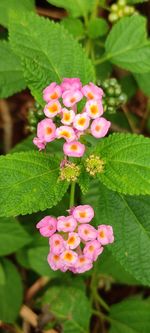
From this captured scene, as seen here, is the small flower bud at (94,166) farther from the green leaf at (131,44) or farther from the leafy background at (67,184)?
the green leaf at (131,44)

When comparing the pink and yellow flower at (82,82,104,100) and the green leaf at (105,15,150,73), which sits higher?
the green leaf at (105,15,150,73)

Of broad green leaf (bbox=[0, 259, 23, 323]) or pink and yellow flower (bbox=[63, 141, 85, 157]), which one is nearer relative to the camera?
pink and yellow flower (bbox=[63, 141, 85, 157])

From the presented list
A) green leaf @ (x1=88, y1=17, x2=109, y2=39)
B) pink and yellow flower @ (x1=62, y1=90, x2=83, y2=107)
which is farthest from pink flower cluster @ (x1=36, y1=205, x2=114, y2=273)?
green leaf @ (x1=88, y1=17, x2=109, y2=39)

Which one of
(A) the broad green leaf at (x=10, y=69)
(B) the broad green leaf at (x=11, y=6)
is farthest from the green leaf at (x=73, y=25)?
(A) the broad green leaf at (x=10, y=69)

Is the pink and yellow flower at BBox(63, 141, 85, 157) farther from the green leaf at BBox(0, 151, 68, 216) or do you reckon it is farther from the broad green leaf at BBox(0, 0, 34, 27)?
the broad green leaf at BBox(0, 0, 34, 27)

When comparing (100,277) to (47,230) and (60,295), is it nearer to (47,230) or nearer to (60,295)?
(60,295)

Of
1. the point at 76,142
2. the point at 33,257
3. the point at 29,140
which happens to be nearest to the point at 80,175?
the point at 76,142
